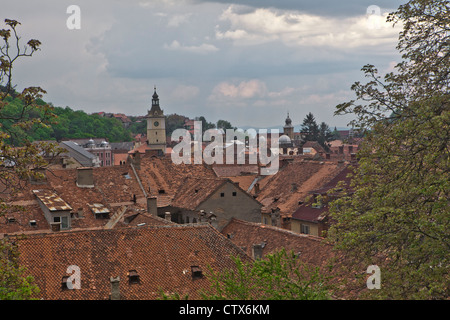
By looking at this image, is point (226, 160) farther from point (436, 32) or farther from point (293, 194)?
point (436, 32)

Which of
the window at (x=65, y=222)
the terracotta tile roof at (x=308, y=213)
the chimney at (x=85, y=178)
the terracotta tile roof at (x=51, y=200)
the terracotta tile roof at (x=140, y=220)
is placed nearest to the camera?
the terracotta tile roof at (x=140, y=220)

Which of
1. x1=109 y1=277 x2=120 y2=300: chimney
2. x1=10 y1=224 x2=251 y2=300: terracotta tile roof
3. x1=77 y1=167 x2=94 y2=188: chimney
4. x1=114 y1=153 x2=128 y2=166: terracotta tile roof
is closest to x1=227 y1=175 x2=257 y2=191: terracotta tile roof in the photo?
x1=77 y1=167 x2=94 y2=188: chimney

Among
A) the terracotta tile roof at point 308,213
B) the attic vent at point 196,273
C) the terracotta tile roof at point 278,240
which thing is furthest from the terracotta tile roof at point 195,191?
the attic vent at point 196,273

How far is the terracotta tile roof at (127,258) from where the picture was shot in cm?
2691

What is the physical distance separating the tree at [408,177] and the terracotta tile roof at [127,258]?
925cm

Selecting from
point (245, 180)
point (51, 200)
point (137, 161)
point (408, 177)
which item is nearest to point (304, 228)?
point (137, 161)

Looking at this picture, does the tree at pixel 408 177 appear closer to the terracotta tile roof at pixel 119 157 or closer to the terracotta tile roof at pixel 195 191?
the terracotta tile roof at pixel 195 191

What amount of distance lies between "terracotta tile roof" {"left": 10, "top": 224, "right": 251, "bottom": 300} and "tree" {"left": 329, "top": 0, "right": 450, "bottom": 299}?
925 cm

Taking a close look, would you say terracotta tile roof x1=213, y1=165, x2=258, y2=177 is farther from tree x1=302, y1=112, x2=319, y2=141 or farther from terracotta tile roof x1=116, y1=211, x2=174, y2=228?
tree x1=302, y1=112, x2=319, y2=141

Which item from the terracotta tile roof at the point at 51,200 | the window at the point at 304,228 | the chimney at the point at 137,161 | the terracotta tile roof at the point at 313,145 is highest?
the terracotta tile roof at the point at 313,145

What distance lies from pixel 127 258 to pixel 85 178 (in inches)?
982

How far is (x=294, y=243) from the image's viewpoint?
36.8 meters

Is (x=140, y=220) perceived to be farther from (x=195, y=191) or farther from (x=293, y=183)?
(x=293, y=183)
